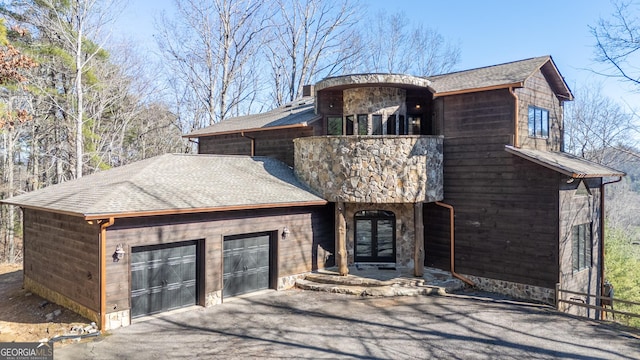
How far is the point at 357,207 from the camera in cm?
1333

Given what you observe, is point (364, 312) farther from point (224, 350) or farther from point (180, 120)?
point (180, 120)

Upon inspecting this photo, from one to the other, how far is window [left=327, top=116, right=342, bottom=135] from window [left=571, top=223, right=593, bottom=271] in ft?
27.6

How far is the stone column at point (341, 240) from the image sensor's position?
40.0ft

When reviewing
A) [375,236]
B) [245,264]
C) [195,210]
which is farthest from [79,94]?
[375,236]

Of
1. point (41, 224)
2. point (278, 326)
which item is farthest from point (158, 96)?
point (278, 326)

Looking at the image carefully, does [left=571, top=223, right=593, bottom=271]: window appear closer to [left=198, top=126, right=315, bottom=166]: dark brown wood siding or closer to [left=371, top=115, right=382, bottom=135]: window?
[left=371, top=115, right=382, bottom=135]: window

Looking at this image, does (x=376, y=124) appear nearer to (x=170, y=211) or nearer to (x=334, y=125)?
(x=334, y=125)

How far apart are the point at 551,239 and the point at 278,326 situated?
800 cm

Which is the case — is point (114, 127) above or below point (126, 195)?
above

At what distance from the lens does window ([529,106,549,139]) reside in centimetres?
1232

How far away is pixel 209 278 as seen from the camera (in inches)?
398

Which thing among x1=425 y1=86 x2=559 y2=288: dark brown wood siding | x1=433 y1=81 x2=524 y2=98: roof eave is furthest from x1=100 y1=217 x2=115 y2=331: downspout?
x1=433 y1=81 x2=524 y2=98: roof eave

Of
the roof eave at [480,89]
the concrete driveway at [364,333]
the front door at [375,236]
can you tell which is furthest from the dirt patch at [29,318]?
the roof eave at [480,89]

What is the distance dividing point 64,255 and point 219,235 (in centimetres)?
377
